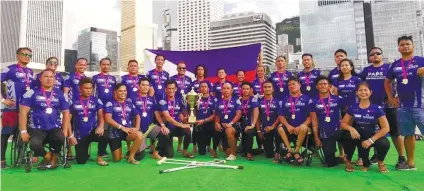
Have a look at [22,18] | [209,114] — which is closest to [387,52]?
[209,114]

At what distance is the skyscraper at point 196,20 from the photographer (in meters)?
136

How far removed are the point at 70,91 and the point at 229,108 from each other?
3.08 m

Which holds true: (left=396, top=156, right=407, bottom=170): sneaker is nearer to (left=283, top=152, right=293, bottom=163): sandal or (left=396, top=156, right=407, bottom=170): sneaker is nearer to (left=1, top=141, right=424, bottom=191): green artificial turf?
(left=1, top=141, right=424, bottom=191): green artificial turf

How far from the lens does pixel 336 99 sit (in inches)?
185

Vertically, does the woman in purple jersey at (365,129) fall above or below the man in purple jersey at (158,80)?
below

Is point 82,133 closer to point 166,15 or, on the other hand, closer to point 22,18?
point 22,18

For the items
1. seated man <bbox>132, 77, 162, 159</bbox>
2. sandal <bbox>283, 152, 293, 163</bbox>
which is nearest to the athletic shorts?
sandal <bbox>283, 152, 293, 163</bbox>

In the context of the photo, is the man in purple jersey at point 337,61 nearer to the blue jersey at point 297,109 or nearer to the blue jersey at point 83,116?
the blue jersey at point 297,109

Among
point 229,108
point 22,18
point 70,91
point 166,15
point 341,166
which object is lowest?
point 341,166

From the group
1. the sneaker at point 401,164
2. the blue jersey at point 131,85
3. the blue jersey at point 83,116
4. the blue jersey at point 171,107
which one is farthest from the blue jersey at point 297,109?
the blue jersey at point 83,116

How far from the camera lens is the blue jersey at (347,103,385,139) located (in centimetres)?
421

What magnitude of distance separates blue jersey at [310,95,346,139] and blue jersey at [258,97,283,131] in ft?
2.61

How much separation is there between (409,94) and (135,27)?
98895mm

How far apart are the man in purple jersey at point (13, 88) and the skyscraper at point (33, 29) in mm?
80704
